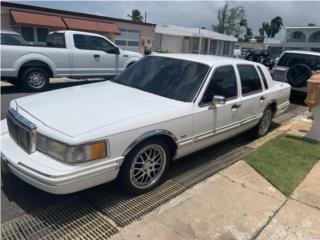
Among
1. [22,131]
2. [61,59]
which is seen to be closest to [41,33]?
[61,59]

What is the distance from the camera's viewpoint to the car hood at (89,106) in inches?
123

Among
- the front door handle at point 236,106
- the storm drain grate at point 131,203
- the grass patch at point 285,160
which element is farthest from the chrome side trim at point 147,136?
the grass patch at point 285,160

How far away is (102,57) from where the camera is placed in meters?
10.6

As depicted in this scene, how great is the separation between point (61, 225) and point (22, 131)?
1034mm

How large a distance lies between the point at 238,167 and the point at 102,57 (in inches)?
287

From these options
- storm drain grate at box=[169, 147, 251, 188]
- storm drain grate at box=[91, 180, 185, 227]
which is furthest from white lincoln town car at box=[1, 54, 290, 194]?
storm drain grate at box=[169, 147, 251, 188]

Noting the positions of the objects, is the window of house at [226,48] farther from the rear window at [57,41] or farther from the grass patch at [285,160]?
the grass patch at [285,160]

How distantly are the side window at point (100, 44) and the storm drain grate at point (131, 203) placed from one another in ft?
25.0

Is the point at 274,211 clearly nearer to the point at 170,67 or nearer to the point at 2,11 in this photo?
the point at 170,67

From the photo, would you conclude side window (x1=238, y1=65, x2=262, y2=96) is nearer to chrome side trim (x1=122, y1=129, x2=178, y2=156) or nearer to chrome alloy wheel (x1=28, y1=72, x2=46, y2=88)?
chrome side trim (x1=122, y1=129, x2=178, y2=156)

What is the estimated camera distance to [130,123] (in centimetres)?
326

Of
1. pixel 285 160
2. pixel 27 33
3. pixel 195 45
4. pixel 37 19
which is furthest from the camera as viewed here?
pixel 195 45

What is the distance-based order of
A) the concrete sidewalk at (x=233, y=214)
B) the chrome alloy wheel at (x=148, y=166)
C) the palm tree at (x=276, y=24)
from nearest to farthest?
the concrete sidewalk at (x=233, y=214) → the chrome alloy wheel at (x=148, y=166) → the palm tree at (x=276, y=24)

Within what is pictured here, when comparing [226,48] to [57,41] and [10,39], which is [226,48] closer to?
[57,41]
